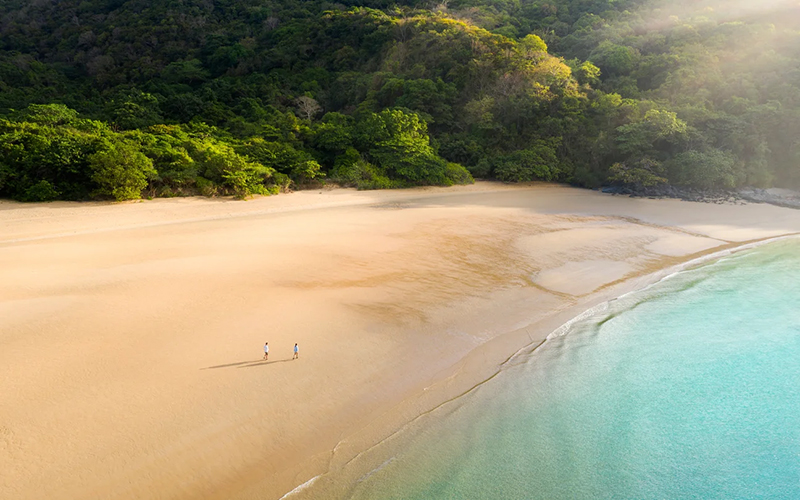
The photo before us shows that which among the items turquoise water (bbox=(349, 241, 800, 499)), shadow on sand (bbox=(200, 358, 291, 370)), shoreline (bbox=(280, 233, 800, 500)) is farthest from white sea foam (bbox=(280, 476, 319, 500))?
shadow on sand (bbox=(200, 358, 291, 370))

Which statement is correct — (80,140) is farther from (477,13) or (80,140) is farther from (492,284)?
(477,13)

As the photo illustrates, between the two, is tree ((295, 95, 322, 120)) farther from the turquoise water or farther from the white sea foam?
the white sea foam

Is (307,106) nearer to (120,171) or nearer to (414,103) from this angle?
(414,103)

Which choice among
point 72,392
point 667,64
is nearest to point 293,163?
point 72,392

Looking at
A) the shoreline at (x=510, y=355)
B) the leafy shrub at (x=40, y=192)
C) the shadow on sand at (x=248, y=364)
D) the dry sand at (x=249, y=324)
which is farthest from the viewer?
the leafy shrub at (x=40, y=192)

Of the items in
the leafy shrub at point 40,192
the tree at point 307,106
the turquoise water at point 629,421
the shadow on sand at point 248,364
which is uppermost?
the tree at point 307,106

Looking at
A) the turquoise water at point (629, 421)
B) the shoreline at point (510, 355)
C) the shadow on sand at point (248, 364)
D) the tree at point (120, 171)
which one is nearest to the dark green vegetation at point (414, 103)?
the tree at point (120, 171)

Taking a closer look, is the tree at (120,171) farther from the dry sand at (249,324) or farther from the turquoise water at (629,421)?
the turquoise water at (629,421)
